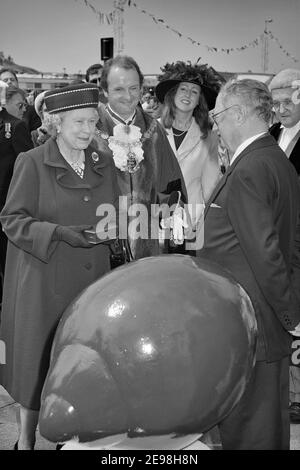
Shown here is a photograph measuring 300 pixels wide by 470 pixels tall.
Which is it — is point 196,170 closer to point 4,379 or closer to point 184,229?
point 184,229

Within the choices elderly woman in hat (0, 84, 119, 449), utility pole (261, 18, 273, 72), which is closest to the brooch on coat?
elderly woman in hat (0, 84, 119, 449)

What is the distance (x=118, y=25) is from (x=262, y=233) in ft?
47.6

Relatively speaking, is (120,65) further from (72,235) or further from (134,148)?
(72,235)

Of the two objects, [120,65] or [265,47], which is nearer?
[120,65]

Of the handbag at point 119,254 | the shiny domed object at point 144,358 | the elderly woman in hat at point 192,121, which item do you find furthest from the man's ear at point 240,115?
the elderly woman in hat at point 192,121

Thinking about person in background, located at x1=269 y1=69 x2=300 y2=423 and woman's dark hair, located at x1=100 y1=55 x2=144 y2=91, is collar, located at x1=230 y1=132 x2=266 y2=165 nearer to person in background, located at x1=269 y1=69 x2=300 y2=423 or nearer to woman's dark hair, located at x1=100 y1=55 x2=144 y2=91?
woman's dark hair, located at x1=100 y1=55 x2=144 y2=91

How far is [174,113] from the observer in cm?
418

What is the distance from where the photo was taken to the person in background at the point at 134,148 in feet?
10.5

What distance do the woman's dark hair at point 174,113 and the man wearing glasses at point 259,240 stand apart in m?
1.86

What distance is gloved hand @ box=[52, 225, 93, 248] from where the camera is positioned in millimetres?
2291

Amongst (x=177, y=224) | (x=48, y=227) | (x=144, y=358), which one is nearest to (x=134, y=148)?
(x=177, y=224)

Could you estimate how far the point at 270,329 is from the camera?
221 cm

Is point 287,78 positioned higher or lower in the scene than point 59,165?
higher

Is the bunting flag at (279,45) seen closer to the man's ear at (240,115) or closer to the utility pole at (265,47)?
the utility pole at (265,47)
